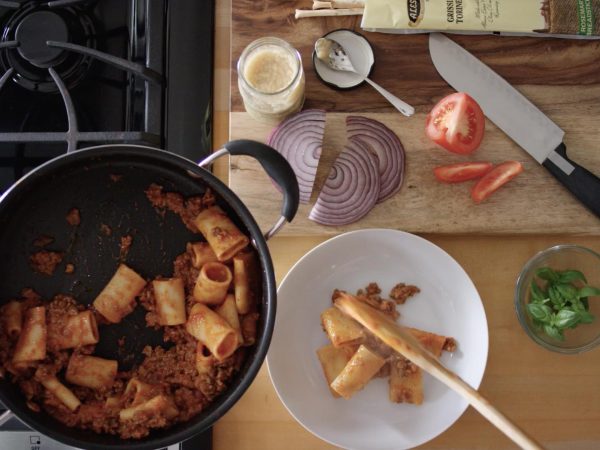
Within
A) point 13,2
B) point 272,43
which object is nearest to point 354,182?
point 272,43

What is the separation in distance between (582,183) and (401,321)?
18.9 inches

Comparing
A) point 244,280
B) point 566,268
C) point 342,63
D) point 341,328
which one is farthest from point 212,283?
point 566,268

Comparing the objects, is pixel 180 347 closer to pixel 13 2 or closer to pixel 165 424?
pixel 165 424

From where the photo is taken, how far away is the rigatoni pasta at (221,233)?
1.17 m

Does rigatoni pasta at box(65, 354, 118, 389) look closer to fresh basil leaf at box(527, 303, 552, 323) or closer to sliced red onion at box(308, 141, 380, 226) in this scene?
sliced red onion at box(308, 141, 380, 226)

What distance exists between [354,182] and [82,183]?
546 millimetres

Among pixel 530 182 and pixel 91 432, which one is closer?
pixel 91 432

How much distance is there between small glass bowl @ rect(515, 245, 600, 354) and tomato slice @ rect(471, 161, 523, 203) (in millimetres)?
167

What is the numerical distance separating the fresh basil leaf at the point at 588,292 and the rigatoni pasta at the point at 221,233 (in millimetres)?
688

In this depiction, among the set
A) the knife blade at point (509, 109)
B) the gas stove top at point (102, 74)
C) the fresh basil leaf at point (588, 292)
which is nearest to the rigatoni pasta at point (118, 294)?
the gas stove top at point (102, 74)

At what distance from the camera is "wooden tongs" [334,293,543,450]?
0.96 metres

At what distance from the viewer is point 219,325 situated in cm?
Result: 115

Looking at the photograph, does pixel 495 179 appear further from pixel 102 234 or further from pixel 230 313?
pixel 102 234

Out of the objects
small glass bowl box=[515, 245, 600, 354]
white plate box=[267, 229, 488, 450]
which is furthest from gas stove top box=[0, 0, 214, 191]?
small glass bowl box=[515, 245, 600, 354]
